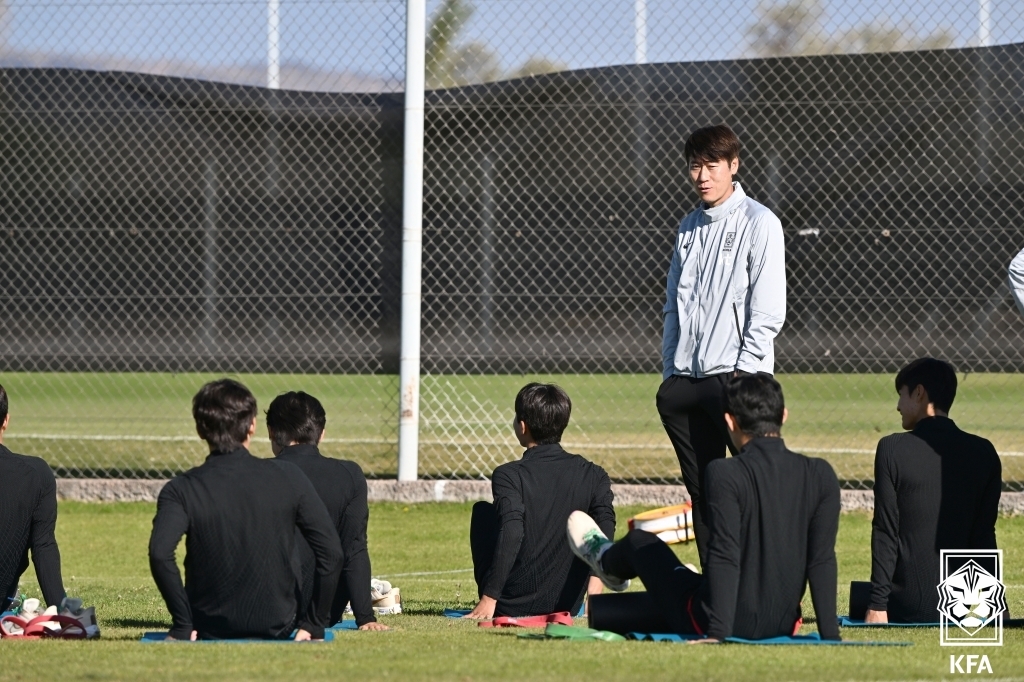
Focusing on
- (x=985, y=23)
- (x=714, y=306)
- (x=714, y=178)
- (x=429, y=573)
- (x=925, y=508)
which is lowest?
(x=429, y=573)

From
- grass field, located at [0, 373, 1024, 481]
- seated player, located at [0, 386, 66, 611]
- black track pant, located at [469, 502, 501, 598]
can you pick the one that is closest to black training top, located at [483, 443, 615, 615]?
black track pant, located at [469, 502, 501, 598]

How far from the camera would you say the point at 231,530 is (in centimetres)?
425

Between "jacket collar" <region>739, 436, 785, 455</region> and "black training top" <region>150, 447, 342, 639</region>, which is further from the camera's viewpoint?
"black training top" <region>150, 447, 342, 639</region>

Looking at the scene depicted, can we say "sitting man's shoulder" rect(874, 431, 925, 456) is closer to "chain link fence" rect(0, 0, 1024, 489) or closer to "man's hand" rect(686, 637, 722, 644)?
"man's hand" rect(686, 637, 722, 644)

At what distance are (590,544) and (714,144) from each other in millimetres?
1595

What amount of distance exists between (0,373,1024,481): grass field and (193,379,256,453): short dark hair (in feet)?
16.3

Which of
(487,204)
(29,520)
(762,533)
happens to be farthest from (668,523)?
(487,204)

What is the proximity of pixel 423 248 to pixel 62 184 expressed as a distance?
2634mm

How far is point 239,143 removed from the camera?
9.67m

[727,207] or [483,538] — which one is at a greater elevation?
[727,207]

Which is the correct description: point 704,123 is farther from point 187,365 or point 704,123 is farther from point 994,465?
point 994,465

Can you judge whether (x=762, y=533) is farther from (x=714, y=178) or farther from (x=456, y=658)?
(x=714, y=178)

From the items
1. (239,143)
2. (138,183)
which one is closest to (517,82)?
(239,143)

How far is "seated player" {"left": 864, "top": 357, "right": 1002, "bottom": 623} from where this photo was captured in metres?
4.95
